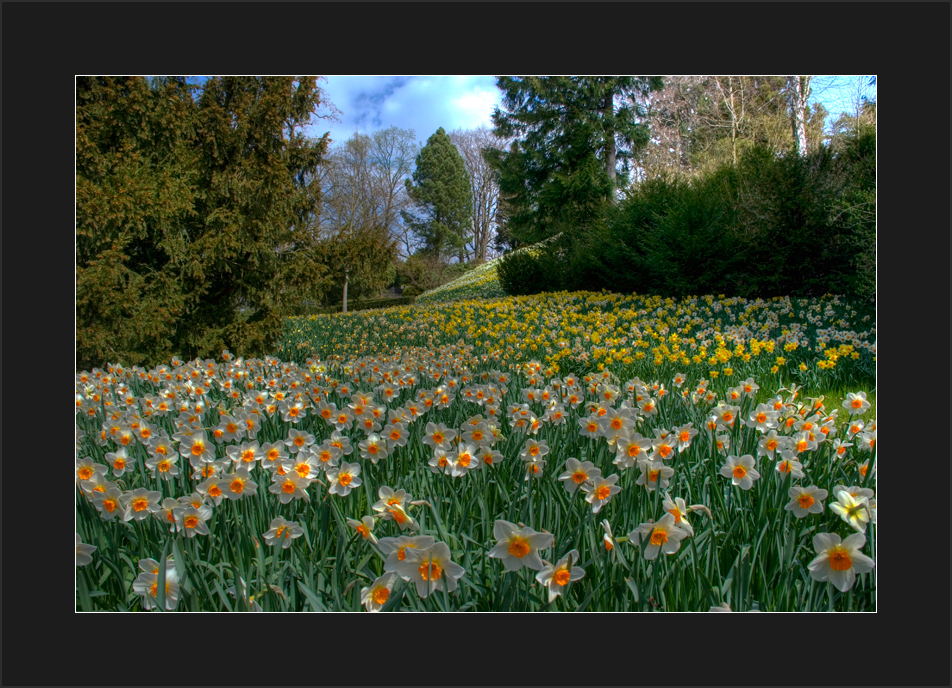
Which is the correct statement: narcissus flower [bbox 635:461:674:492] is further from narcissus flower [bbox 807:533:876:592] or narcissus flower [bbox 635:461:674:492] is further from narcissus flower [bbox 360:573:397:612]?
narcissus flower [bbox 360:573:397:612]

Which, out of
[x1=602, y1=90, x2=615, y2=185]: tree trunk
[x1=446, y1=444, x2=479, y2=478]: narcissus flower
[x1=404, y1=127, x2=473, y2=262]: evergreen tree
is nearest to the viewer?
[x1=446, y1=444, x2=479, y2=478]: narcissus flower

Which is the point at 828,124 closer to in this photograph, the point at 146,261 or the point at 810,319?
the point at 810,319

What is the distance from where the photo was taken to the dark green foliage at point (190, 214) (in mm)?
3996

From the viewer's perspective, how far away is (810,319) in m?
5.21

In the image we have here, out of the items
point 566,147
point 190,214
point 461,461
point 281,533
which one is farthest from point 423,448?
point 566,147

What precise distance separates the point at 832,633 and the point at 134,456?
2191 mm

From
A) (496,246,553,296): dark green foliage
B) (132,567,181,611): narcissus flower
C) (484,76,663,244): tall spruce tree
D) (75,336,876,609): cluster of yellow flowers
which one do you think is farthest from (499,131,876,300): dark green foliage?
(132,567,181,611): narcissus flower

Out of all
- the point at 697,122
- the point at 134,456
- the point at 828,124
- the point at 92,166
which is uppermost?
the point at 697,122

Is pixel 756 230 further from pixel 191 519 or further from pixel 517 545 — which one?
pixel 191 519

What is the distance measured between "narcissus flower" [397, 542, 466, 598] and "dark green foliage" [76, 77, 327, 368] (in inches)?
155

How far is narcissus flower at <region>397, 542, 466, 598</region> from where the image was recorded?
97 cm

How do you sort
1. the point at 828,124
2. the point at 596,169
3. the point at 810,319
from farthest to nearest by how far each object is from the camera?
1. the point at 596,169
2. the point at 828,124
3. the point at 810,319

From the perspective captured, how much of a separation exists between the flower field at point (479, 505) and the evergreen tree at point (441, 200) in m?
6.94
